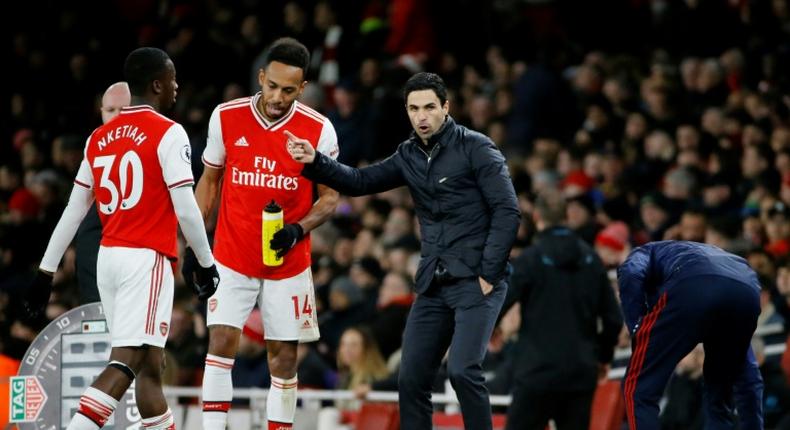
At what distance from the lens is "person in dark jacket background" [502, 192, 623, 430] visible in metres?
10.5

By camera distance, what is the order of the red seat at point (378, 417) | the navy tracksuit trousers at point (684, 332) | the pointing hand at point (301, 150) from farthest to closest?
the red seat at point (378, 417), the pointing hand at point (301, 150), the navy tracksuit trousers at point (684, 332)

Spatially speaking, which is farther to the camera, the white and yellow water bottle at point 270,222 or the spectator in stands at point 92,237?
the spectator in stands at point 92,237

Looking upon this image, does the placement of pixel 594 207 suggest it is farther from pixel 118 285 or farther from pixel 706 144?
pixel 118 285

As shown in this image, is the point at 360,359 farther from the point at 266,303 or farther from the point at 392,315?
the point at 266,303

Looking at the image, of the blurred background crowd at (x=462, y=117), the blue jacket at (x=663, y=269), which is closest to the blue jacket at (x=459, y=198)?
the blue jacket at (x=663, y=269)

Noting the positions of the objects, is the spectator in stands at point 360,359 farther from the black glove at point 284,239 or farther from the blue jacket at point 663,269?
the blue jacket at point 663,269

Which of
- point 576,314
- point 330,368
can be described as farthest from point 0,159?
point 576,314

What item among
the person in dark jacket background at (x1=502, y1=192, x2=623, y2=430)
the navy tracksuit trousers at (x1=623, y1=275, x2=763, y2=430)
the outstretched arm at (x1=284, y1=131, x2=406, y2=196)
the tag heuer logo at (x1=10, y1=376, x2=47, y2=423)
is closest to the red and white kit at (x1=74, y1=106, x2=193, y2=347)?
the outstretched arm at (x1=284, y1=131, x2=406, y2=196)

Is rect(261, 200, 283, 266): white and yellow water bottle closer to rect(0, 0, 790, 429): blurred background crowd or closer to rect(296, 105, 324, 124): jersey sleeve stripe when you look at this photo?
rect(296, 105, 324, 124): jersey sleeve stripe

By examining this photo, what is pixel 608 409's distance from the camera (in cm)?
1157

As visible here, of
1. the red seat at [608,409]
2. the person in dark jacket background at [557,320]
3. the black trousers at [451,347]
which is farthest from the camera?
the red seat at [608,409]

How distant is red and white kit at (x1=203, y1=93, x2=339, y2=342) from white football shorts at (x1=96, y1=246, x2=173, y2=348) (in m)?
0.66

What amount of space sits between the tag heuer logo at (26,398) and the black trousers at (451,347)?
2.39m

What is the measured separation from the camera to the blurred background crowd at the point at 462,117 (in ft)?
44.2
